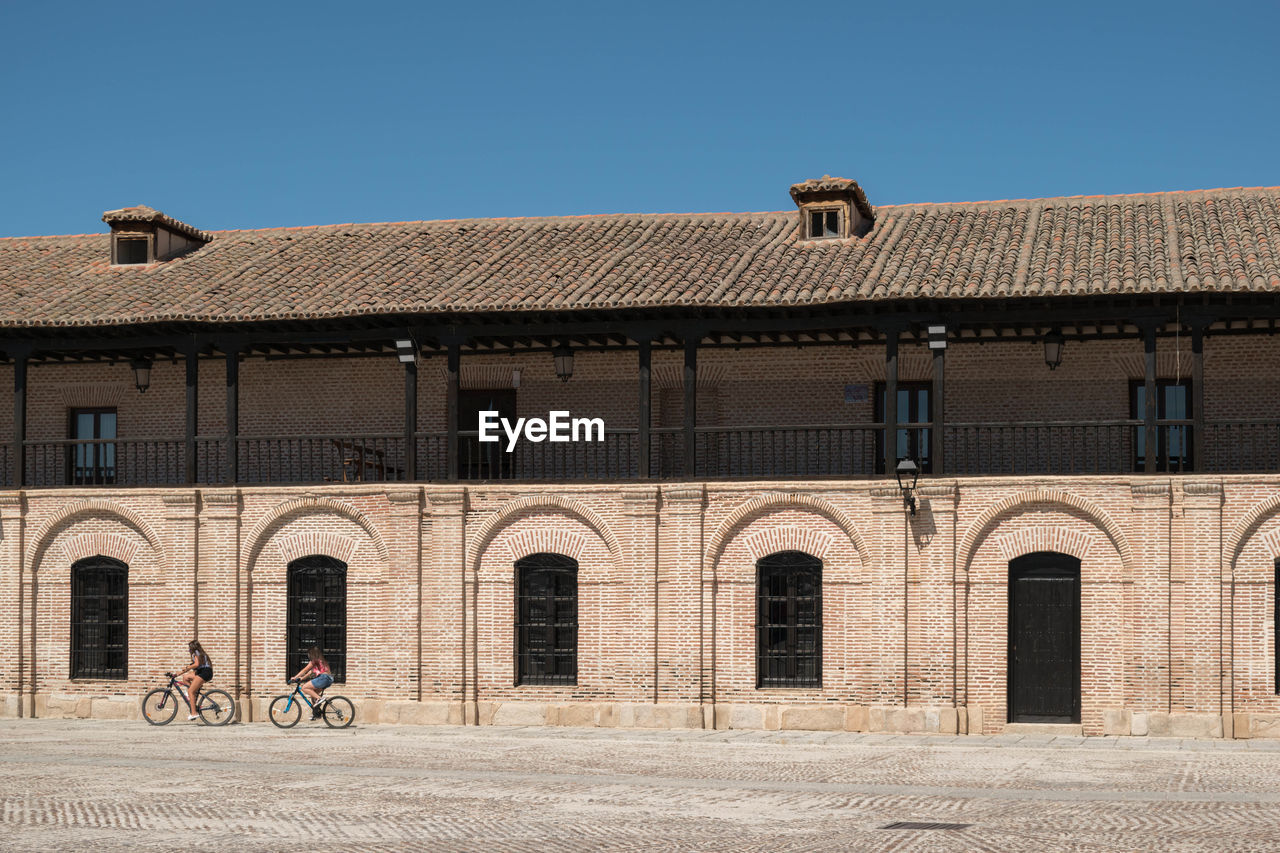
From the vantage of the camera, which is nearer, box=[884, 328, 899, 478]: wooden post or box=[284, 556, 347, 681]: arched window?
box=[884, 328, 899, 478]: wooden post

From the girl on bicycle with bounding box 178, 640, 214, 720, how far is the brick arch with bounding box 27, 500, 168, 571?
176 cm

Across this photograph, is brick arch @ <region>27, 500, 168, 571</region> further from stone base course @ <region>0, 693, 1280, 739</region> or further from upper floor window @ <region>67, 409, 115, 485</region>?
stone base course @ <region>0, 693, 1280, 739</region>

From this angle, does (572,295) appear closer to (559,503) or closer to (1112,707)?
(559,503)

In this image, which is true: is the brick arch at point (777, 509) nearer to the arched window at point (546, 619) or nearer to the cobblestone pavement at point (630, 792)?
the arched window at point (546, 619)

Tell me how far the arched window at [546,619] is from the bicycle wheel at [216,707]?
14.4ft

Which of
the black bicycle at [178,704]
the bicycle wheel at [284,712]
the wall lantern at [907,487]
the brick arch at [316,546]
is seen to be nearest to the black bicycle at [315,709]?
the bicycle wheel at [284,712]

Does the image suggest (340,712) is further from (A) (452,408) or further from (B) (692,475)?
(B) (692,475)

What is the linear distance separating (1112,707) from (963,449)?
4.67 m

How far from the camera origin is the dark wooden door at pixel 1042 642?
22484mm

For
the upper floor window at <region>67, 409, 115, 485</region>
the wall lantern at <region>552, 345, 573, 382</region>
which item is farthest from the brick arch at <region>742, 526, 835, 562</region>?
the upper floor window at <region>67, 409, 115, 485</region>

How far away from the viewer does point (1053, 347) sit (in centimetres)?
2402

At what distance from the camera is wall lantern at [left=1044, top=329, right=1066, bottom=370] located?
2398cm

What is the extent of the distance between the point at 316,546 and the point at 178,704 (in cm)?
318

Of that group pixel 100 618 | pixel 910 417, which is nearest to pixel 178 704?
pixel 100 618
